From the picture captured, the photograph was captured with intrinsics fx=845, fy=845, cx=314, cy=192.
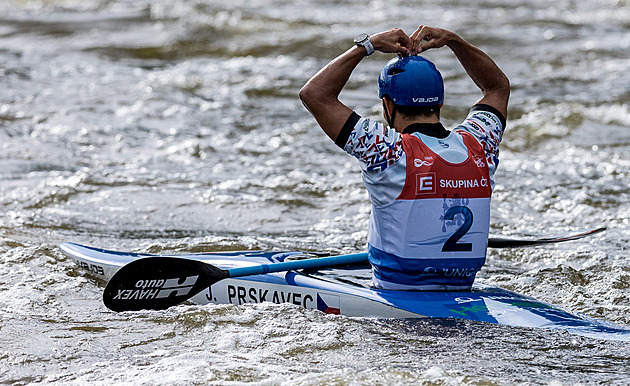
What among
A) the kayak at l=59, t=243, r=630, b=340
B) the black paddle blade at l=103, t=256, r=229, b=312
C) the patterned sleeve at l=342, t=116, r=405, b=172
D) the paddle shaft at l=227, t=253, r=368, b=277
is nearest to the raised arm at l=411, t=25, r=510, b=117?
the patterned sleeve at l=342, t=116, r=405, b=172

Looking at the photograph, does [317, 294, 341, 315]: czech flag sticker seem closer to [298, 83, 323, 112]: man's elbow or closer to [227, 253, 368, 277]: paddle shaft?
[227, 253, 368, 277]: paddle shaft

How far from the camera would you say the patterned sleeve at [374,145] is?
3.70 metres

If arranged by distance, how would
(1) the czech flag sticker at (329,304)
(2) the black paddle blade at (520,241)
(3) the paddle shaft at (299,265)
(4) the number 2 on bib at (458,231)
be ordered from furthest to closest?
(2) the black paddle blade at (520,241) → (3) the paddle shaft at (299,265) → (1) the czech flag sticker at (329,304) → (4) the number 2 on bib at (458,231)

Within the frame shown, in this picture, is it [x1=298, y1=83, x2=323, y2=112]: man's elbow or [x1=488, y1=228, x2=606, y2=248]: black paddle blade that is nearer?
[x1=298, y1=83, x2=323, y2=112]: man's elbow

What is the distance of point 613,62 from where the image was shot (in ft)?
44.8

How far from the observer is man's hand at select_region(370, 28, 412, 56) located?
3799mm

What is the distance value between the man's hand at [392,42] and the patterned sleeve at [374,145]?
1.17 feet

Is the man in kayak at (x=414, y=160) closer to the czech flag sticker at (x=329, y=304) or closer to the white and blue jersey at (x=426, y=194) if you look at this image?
the white and blue jersey at (x=426, y=194)

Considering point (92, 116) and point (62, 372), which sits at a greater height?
point (92, 116)

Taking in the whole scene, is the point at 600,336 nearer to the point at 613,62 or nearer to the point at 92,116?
the point at 92,116

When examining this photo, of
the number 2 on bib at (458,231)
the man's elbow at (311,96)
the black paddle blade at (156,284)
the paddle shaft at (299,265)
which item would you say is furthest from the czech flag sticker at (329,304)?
the man's elbow at (311,96)

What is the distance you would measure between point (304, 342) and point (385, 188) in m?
0.82

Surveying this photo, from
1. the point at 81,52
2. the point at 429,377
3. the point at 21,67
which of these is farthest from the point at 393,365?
the point at 81,52

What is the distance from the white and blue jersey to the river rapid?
11.5 inches
